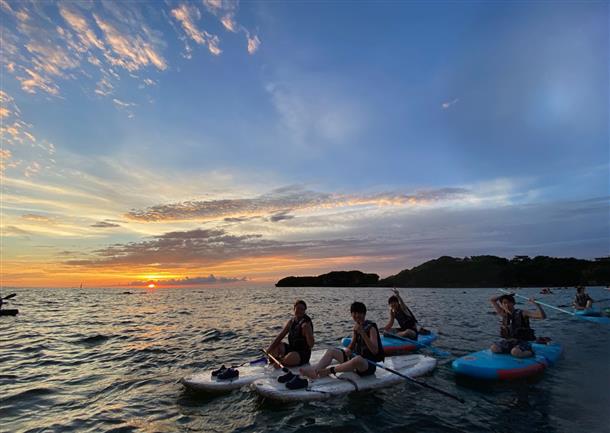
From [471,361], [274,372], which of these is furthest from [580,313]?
[274,372]

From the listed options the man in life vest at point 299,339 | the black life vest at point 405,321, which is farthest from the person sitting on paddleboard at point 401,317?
the man in life vest at point 299,339

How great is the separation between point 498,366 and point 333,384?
5286 millimetres

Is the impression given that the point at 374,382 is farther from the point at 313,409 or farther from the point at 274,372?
the point at 274,372

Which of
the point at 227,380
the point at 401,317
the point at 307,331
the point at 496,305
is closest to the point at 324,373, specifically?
the point at 307,331

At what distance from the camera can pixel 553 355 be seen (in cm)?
1298

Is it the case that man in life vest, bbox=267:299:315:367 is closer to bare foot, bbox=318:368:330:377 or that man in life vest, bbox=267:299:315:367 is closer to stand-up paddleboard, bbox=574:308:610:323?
bare foot, bbox=318:368:330:377

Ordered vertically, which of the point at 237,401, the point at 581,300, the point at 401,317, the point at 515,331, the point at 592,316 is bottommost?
the point at 237,401

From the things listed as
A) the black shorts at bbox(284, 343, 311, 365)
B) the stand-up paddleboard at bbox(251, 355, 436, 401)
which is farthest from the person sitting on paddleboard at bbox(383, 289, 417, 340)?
the black shorts at bbox(284, 343, 311, 365)

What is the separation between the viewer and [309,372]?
31.9ft

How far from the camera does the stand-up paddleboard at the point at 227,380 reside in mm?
9438

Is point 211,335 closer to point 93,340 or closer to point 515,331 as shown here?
point 93,340

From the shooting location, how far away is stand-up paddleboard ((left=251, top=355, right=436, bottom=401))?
28.5ft

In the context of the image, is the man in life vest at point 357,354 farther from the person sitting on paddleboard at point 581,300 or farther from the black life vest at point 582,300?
the black life vest at point 582,300

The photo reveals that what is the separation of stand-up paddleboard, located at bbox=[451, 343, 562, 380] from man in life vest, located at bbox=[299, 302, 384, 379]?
2.69 metres
